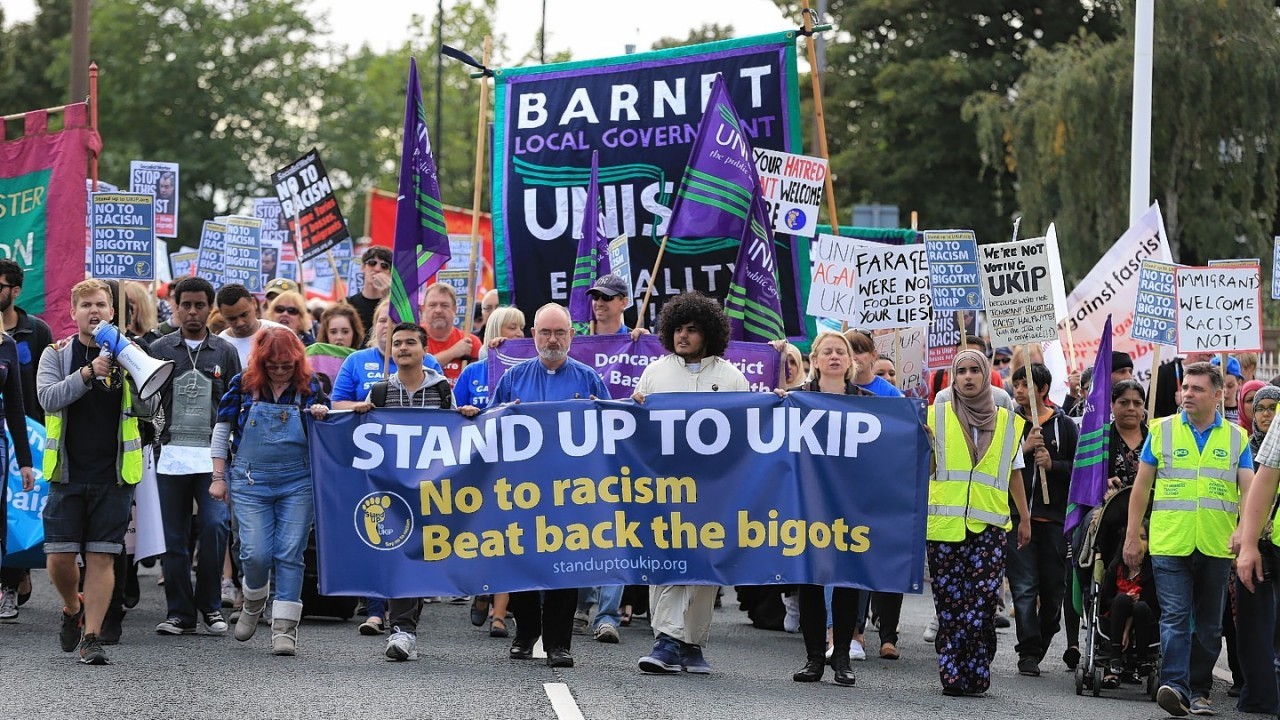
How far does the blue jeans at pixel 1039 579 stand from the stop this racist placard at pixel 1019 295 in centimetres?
117

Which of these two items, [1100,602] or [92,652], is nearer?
[92,652]

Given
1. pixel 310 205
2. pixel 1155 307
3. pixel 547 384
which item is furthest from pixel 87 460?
pixel 310 205

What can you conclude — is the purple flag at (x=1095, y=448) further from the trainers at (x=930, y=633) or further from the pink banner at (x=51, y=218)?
the pink banner at (x=51, y=218)

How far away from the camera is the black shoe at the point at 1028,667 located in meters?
10.6

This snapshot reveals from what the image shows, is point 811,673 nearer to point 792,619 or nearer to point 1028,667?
point 1028,667

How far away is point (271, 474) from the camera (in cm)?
974

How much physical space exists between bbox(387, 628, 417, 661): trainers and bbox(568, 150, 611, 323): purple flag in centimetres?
329

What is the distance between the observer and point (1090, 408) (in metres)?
10.1

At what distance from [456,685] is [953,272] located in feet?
15.9

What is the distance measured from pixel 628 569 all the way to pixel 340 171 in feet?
154

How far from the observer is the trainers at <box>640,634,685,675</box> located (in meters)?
9.30

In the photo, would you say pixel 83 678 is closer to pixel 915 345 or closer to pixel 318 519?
pixel 318 519

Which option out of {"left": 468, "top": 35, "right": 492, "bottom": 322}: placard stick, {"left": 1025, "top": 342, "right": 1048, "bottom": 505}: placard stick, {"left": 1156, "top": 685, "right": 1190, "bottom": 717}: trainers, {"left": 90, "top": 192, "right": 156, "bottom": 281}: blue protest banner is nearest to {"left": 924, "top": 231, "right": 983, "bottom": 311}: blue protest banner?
{"left": 1025, "top": 342, "right": 1048, "bottom": 505}: placard stick

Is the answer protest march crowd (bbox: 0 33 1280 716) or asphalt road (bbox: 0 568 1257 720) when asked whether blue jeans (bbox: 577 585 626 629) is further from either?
asphalt road (bbox: 0 568 1257 720)
